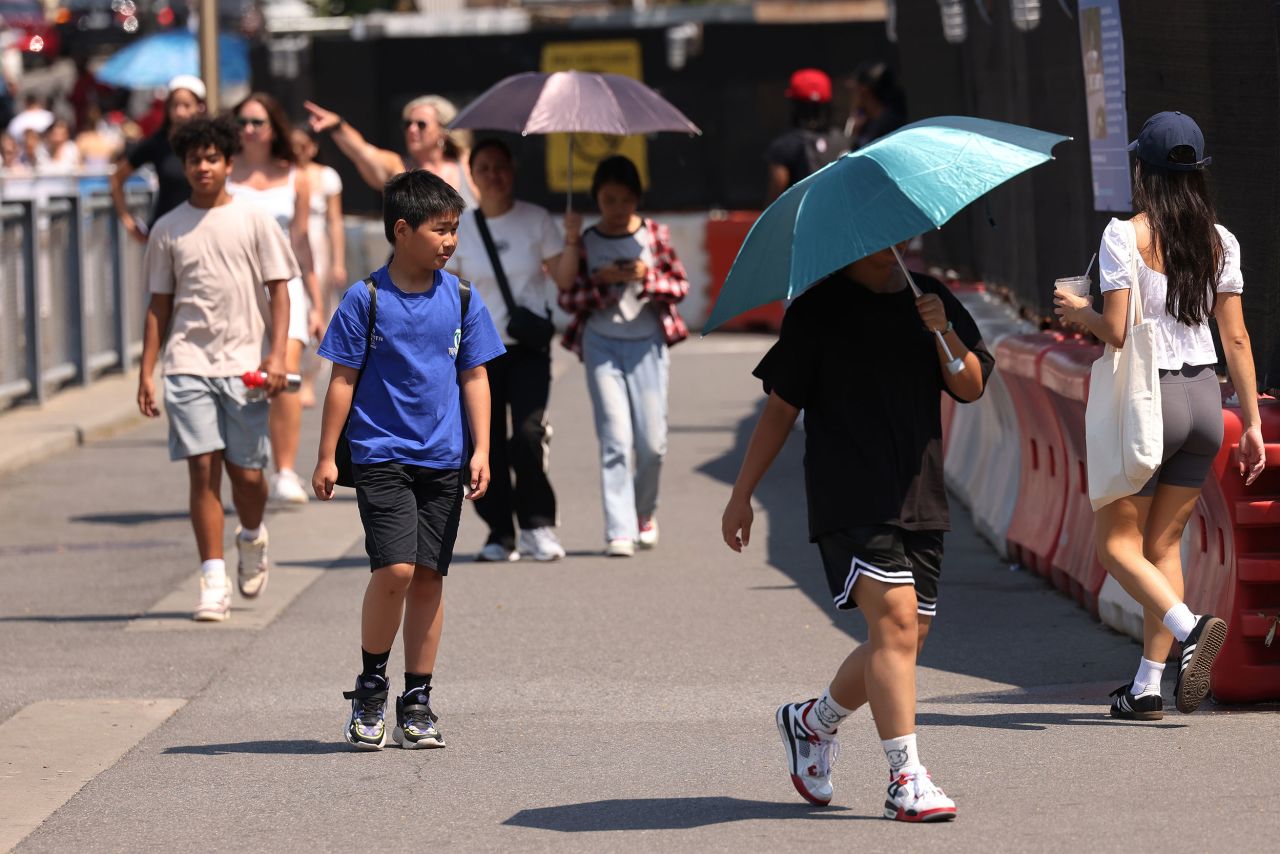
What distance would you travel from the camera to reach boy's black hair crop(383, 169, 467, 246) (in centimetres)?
683

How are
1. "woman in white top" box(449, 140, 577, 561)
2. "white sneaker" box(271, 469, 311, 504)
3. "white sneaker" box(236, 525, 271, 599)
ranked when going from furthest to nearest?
"white sneaker" box(271, 469, 311, 504) < "woman in white top" box(449, 140, 577, 561) < "white sneaker" box(236, 525, 271, 599)

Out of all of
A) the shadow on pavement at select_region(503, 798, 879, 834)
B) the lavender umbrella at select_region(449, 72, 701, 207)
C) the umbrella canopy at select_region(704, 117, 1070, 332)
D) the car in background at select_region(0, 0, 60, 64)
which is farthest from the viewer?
the car in background at select_region(0, 0, 60, 64)

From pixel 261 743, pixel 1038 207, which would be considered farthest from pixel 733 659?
pixel 1038 207

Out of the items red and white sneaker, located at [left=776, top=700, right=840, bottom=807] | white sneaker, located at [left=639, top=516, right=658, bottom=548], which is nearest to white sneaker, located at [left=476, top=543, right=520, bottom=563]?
white sneaker, located at [left=639, top=516, right=658, bottom=548]

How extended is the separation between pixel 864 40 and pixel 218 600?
1599 cm

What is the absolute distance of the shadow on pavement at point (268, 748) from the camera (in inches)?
272

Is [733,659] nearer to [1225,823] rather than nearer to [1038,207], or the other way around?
[1225,823]

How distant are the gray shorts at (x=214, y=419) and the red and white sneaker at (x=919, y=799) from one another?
13.3ft

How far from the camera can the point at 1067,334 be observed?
31.9ft

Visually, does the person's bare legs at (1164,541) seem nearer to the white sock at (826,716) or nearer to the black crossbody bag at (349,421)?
the white sock at (826,716)

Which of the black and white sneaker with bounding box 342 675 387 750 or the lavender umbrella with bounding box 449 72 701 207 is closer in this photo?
the black and white sneaker with bounding box 342 675 387 750

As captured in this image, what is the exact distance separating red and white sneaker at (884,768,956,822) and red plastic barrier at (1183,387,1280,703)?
5.34ft

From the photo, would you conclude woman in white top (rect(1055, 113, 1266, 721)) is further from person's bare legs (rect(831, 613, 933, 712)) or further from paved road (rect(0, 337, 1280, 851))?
person's bare legs (rect(831, 613, 933, 712))

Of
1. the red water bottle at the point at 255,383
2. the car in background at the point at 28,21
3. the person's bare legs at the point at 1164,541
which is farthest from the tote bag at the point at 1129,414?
the car in background at the point at 28,21
